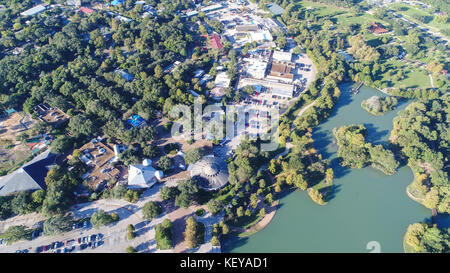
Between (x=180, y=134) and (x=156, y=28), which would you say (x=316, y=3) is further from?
(x=180, y=134)

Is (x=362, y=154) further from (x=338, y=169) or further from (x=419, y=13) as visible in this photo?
(x=419, y=13)

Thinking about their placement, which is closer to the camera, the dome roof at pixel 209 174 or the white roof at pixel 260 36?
the dome roof at pixel 209 174

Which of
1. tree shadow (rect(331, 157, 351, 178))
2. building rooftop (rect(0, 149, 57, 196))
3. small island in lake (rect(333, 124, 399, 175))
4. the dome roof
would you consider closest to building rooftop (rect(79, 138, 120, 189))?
building rooftop (rect(0, 149, 57, 196))

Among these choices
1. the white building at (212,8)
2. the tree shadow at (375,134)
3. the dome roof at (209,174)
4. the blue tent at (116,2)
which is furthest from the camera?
the white building at (212,8)

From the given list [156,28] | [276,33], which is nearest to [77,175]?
[156,28]

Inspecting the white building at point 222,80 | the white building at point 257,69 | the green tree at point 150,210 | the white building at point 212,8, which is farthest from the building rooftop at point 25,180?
the white building at point 212,8
